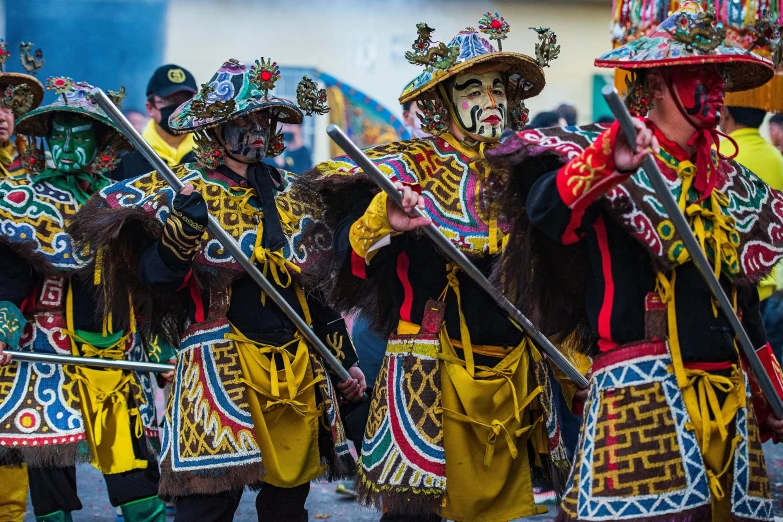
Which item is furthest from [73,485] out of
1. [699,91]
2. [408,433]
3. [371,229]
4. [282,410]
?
[699,91]

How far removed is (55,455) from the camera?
5.32 meters

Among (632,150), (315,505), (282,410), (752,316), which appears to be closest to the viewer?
(632,150)

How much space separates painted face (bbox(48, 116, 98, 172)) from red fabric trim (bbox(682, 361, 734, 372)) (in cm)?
308

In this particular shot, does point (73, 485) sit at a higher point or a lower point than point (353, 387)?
lower

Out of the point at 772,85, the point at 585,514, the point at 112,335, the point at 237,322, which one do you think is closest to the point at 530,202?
the point at 585,514

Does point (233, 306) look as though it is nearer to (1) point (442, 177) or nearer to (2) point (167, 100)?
(1) point (442, 177)

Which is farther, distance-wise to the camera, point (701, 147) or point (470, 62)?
point (470, 62)

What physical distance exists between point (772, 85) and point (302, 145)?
6390 mm

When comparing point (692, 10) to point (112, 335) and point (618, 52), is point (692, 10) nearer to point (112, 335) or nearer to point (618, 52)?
point (618, 52)

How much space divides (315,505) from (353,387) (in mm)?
2003

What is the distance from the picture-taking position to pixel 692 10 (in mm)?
3670

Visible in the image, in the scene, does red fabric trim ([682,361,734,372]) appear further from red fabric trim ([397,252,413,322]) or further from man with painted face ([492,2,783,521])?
red fabric trim ([397,252,413,322])

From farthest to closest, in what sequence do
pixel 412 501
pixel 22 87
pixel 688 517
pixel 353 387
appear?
pixel 22 87 < pixel 353 387 < pixel 412 501 < pixel 688 517

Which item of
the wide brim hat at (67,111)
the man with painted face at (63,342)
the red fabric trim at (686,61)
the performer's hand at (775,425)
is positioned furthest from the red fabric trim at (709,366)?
the wide brim hat at (67,111)
